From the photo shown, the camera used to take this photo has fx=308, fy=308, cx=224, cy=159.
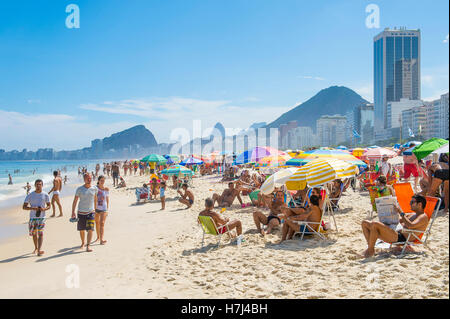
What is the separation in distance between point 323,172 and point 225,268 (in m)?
2.26

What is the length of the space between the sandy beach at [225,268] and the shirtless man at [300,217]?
0.21 meters

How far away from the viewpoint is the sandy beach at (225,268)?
3.32 meters

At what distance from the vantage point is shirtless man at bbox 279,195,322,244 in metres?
5.14

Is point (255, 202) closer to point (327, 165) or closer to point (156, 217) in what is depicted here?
point (156, 217)

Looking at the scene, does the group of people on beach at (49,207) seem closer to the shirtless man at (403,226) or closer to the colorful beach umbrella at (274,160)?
the shirtless man at (403,226)

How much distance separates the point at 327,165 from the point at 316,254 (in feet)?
5.01

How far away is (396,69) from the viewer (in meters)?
148

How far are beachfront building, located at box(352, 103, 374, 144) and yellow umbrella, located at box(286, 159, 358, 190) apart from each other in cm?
16531

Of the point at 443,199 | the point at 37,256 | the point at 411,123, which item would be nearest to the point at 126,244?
the point at 37,256

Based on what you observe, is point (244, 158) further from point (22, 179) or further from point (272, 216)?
point (22, 179)

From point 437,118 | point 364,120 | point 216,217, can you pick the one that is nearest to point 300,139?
point 364,120

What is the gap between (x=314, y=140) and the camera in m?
182

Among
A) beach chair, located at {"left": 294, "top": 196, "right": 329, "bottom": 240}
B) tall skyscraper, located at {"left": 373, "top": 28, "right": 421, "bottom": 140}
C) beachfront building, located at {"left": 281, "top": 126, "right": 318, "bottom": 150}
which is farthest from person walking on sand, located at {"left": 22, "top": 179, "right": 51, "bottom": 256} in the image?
beachfront building, located at {"left": 281, "top": 126, "right": 318, "bottom": 150}
